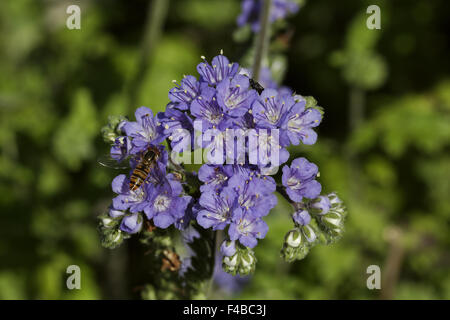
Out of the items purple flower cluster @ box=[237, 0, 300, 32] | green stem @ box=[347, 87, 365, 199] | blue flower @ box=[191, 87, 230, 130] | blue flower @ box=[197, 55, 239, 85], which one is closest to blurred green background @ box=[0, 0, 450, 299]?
green stem @ box=[347, 87, 365, 199]

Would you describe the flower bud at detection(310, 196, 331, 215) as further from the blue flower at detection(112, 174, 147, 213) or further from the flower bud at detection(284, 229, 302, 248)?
the blue flower at detection(112, 174, 147, 213)

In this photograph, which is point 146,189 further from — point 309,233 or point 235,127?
point 309,233

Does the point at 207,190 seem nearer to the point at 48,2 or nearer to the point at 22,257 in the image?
the point at 22,257

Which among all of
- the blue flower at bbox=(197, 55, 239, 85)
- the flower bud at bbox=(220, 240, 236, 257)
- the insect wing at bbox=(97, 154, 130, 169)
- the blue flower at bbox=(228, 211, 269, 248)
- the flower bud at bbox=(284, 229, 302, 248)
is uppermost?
the blue flower at bbox=(197, 55, 239, 85)

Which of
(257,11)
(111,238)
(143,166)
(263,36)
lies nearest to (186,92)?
(143,166)

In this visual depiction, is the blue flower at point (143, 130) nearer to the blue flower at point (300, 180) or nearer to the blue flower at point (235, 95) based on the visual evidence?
the blue flower at point (235, 95)

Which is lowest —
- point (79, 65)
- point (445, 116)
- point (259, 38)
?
point (445, 116)

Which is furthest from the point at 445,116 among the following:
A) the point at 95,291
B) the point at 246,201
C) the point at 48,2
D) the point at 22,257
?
the point at 48,2
